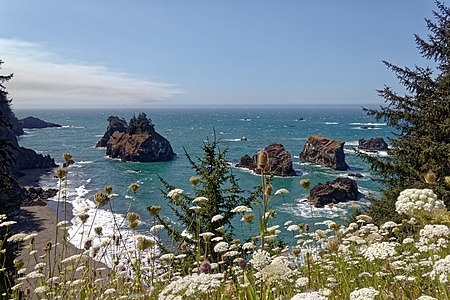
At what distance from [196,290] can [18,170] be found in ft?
237

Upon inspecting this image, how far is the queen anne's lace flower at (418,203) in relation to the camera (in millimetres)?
3633

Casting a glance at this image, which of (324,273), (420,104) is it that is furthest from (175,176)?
(324,273)

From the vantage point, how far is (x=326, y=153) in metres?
68.6

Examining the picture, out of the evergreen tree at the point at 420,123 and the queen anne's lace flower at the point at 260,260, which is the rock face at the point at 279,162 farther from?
the queen anne's lace flower at the point at 260,260

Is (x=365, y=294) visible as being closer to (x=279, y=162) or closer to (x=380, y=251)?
(x=380, y=251)

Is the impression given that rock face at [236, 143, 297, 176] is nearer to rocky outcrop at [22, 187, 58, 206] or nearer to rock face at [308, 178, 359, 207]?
rock face at [308, 178, 359, 207]

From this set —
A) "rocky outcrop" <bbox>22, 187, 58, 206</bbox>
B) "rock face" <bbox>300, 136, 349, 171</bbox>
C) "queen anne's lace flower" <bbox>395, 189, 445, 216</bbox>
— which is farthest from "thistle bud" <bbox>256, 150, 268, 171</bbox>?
"rock face" <bbox>300, 136, 349, 171</bbox>

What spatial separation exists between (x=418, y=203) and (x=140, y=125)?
8996 centimetres

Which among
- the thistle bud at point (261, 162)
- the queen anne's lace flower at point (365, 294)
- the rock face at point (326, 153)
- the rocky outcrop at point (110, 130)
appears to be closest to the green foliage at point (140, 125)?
the rocky outcrop at point (110, 130)

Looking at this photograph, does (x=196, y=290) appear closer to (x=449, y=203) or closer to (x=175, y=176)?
(x=449, y=203)

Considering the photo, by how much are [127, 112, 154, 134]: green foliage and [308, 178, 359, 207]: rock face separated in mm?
55412

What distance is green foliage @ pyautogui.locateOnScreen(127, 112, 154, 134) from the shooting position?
89.3 m

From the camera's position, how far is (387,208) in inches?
582

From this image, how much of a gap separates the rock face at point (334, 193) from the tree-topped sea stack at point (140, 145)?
153 ft
